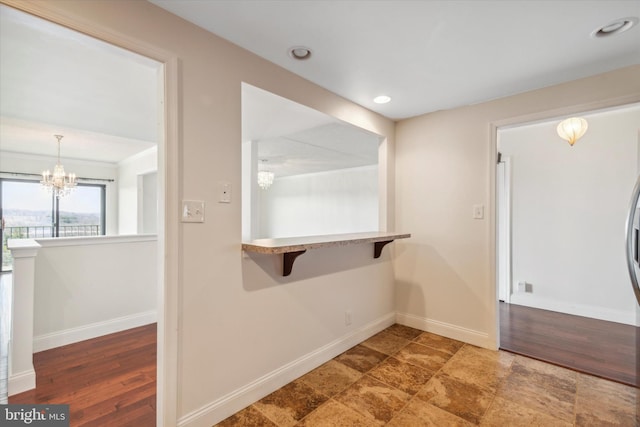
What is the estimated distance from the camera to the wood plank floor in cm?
177

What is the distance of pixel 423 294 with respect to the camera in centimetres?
303

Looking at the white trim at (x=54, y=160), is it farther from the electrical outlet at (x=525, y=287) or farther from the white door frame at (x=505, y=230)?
the electrical outlet at (x=525, y=287)

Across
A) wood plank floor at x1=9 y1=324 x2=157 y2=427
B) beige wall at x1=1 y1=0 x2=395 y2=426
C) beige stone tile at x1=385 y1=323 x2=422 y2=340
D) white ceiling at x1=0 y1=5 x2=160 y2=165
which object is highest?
white ceiling at x1=0 y1=5 x2=160 y2=165

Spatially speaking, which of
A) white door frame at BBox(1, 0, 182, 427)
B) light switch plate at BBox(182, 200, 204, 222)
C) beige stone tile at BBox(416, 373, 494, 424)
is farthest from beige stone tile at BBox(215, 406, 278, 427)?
light switch plate at BBox(182, 200, 204, 222)

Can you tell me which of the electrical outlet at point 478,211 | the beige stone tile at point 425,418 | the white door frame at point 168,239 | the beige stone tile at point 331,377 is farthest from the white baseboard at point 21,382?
the electrical outlet at point 478,211

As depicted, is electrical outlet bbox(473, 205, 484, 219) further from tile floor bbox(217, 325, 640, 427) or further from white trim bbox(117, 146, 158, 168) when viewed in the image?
white trim bbox(117, 146, 158, 168)

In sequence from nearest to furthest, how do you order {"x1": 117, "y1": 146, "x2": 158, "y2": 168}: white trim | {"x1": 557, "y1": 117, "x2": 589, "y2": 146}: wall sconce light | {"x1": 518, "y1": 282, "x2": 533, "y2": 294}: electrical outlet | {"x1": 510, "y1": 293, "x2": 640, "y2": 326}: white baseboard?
1. {"x1": 557, "y1": 117, "x2": 589, "y2": 146}: wall sconce light
2. {"x1": 510, "y1": 293, "x2": 640, "y2": 326}: white baseboard
3. {"x1": 518, "y1": 282, "x2": 533, "y2": 294}: electrical outlet
4. {"x1": 117, "y1": 146, "x2": 158, "y2": 168}: white trim

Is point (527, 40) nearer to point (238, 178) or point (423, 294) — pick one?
point (238, 178)

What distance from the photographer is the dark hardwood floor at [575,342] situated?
7.48 feet

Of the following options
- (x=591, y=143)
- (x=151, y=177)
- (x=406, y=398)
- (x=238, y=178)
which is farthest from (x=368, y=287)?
(x=151, y=177)

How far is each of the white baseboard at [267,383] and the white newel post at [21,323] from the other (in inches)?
54.1

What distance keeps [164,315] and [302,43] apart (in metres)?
1.68

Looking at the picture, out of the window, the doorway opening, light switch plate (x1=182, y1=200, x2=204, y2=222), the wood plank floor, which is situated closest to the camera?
light switch plate (x1=182, y1=200, x2=204, y2=222)

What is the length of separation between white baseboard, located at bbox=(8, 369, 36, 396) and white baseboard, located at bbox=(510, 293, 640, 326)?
493 cm
